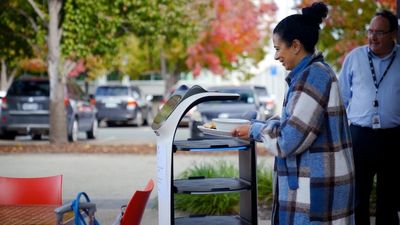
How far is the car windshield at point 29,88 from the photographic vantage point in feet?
63.3

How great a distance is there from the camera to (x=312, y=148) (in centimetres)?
412

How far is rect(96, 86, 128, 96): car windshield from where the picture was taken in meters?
30.6

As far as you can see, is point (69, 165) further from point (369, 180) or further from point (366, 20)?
point (369, 180)

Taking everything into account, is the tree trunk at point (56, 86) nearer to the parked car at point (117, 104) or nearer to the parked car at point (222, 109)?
the parked car at point (222, 109)

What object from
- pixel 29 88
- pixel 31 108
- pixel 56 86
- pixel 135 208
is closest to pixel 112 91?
pixel 29 88

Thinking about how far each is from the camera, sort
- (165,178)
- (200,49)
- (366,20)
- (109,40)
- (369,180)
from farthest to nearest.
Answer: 1. (200,49)
2. (109,40)
3. (366,20)
4. (369,180)
5. (165,178)

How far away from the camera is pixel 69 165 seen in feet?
45.1

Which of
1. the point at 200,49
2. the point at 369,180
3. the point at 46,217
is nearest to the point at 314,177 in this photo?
the point at 46,217

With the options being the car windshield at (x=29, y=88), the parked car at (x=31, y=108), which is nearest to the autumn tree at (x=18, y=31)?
the car windshield at (x=29, y=88)

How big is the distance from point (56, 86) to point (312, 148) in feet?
47.3

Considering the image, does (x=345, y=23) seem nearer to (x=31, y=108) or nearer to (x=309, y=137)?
(x=31, y=108)

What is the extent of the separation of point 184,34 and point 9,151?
208 inches

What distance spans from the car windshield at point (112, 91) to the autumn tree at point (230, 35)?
489 cm

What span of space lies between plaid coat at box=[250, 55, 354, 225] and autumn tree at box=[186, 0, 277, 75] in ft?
89.9
